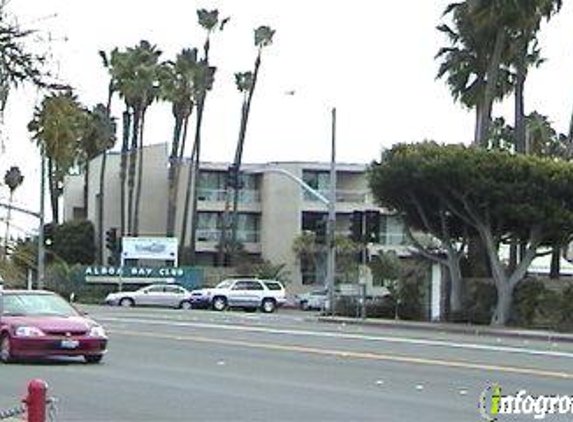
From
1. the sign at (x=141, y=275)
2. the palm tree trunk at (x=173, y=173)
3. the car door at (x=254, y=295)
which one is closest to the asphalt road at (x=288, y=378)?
the car door at (x=254, y=295)

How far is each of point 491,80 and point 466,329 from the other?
11.7 metres

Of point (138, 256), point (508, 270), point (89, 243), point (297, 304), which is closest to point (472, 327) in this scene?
point (508, 270)

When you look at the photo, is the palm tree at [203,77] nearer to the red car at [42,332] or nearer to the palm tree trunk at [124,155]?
the palm tree trunk at [124,155]

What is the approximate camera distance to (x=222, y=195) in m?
88.3

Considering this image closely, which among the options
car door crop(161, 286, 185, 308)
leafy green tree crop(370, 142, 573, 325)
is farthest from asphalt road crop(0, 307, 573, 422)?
car door crop(161, 286, 185, 308)

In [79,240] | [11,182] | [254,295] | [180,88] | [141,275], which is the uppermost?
[180,88]

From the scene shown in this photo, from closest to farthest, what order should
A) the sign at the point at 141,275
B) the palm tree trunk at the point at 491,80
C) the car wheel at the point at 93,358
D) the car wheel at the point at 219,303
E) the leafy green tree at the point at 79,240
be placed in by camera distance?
the car wheel at the point at 93,358 < the palm tree trunk at the point at 491,80 < the car wheel at the point at 219,303 < the sign at the point at 141,275 < the leafy green tree at the point at 79,240

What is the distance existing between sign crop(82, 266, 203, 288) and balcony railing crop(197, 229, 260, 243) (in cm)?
1356

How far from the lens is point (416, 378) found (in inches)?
717

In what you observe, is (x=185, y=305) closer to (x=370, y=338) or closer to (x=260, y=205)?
(x=260, y=205)

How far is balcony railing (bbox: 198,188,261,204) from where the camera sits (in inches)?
3462

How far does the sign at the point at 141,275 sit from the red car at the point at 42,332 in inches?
2056

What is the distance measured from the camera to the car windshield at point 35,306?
20281 mm

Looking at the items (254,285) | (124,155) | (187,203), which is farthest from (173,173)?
(254,285)
